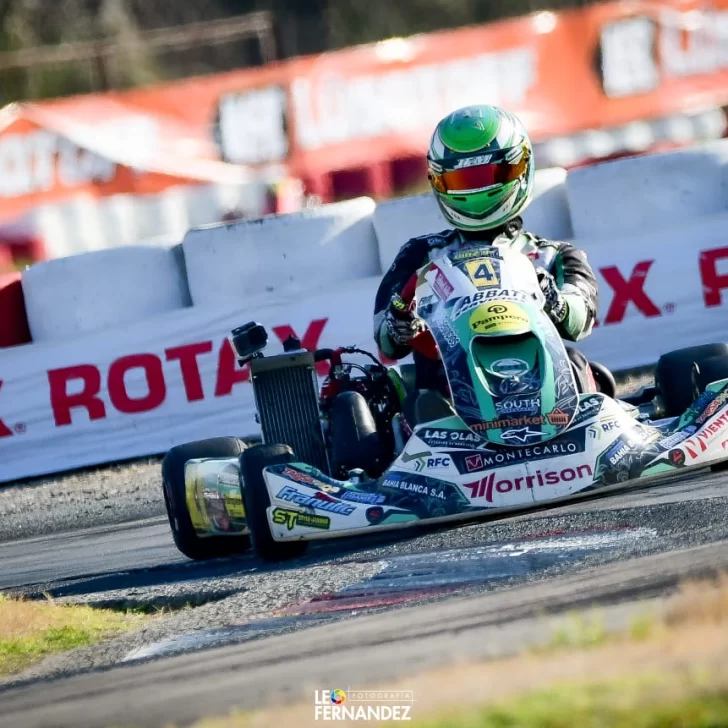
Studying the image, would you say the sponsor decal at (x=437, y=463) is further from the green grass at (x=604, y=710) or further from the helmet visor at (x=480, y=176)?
the green grass at (x=604, y=710)

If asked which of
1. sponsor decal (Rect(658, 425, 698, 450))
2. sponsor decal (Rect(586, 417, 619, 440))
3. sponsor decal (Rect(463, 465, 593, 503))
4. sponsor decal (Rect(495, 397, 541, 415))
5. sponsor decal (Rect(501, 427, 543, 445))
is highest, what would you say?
sponsor decal (Rect(495, 397, 541, 415))

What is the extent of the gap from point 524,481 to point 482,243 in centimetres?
122

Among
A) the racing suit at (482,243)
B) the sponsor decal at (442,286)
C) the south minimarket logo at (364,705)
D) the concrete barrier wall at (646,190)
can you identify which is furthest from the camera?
the concrete barrier wall at (646,190)

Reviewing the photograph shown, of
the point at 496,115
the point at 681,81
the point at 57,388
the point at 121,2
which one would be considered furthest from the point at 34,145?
the point at 121,2

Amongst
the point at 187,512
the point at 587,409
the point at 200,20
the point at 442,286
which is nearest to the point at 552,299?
the point at 442,286

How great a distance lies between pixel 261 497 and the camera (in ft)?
18.7

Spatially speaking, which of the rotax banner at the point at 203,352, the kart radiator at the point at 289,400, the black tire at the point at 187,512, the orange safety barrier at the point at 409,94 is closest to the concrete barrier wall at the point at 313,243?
the rotax banner at the point at 203,352

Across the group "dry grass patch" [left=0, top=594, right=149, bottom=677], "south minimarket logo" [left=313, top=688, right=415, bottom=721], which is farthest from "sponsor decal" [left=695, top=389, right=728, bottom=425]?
"south minimarket logo" [left=313, top=688, right=415, bottom=721]

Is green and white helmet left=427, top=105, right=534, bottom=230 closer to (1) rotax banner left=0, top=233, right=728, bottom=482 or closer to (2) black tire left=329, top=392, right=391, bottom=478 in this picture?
(2) black tire left=329, top=392, right=391, bottom=478

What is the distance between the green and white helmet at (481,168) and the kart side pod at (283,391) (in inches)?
32.0

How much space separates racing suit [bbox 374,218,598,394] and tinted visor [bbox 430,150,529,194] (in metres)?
0.20

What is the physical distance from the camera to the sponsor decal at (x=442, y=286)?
5.94 m

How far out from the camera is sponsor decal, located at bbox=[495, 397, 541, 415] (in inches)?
219

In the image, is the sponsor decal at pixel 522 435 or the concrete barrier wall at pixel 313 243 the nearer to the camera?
the sponsor decal at pixel 522 435
